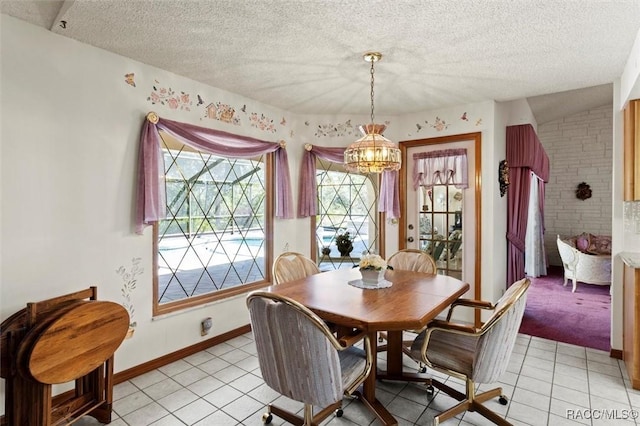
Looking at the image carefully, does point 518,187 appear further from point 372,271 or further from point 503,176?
point 372,271

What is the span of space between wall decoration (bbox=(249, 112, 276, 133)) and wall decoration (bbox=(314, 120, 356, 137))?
0.66m

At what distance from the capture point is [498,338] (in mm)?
1751

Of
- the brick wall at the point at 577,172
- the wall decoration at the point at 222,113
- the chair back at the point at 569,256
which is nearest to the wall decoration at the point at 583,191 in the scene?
the brick wall at the point at 577,172

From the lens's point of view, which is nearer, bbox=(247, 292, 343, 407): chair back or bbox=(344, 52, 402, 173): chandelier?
bbox=(247, 292, 343, 407): chair back

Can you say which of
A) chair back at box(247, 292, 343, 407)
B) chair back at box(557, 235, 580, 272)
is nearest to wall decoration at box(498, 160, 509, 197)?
chair back at box(557, 235, 580, 272)

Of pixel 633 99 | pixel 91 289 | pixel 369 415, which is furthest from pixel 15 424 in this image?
pixel 633 99

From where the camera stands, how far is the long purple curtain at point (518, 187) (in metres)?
3.87

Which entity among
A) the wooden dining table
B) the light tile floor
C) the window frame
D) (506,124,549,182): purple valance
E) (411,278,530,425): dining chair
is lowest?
the light tile floor

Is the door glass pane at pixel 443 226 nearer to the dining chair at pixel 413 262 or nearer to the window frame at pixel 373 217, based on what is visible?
the window frame at pixel 373 217

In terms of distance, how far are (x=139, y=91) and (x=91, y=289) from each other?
5.04 feet

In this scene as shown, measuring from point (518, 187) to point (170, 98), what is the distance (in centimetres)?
392

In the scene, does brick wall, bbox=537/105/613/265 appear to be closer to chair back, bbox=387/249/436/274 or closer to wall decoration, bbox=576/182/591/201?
wall decoration, bbox=576/182/591/201

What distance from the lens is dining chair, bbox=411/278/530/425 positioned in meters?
1.74

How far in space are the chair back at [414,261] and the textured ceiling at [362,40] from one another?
5.25ft
